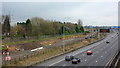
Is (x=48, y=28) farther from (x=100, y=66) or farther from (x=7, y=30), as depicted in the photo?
(x=100, y=66)

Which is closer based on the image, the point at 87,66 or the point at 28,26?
the point at 87,66

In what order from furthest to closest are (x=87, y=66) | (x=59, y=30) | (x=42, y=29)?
(x=59, y=30) → (x=42, y=29) → (x=87, y=66)

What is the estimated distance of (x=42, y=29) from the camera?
3135 inches

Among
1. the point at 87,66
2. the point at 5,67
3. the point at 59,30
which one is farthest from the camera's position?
the point at 59,30

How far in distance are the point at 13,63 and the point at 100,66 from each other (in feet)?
43.9

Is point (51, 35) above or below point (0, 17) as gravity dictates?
below

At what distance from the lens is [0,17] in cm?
6794

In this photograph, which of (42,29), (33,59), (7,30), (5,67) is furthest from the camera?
(42,29)

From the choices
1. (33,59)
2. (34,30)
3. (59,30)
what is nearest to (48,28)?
(34,30)

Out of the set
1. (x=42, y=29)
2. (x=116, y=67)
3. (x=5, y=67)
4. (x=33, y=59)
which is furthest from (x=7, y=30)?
(x=116, y=67)

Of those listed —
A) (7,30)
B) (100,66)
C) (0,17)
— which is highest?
(0,17)

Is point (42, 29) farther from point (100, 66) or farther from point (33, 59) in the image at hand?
point (100, 66)

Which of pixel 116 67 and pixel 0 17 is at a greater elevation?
pixel 0 17

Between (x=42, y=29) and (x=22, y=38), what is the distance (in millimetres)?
16571
